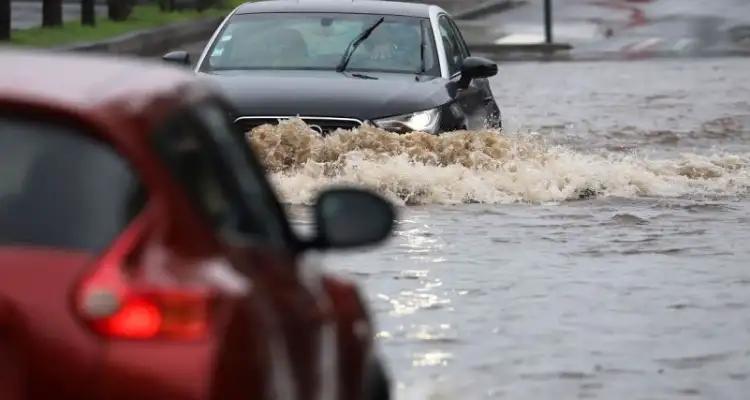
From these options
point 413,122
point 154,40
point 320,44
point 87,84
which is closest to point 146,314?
point 87,84

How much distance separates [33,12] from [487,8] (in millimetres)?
9939

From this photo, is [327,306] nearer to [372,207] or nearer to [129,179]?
[372,207]

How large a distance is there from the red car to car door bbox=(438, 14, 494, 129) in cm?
1134

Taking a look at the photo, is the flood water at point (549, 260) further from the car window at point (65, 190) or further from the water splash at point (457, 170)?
the car window at point (65, 190)

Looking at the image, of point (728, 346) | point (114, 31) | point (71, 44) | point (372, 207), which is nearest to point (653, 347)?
point (728, 346)

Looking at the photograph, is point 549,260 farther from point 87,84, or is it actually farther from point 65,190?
point 65,190

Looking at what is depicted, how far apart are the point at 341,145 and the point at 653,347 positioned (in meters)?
5.47

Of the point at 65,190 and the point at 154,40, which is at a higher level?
the point at 65,190

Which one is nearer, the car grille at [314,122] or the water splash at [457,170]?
the car grille at [314,122]

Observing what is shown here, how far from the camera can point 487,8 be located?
5122cm

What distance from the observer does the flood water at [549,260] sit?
29.4 ft

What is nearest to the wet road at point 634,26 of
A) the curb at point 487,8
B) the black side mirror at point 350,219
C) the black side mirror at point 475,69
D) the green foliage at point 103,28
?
the curb at point 487,8

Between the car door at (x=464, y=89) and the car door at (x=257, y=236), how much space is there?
10823mm

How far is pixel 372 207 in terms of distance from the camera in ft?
17.3
